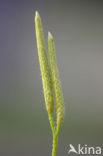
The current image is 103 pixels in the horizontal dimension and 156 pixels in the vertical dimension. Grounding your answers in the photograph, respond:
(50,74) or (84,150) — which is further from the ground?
(84,150)

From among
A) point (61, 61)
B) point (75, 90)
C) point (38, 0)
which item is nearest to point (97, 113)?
point (75, 90)

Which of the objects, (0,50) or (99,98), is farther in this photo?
(99,98)

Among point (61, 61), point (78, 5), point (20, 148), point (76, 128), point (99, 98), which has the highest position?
point (78, 5)

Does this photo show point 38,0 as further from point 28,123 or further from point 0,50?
point 28,123

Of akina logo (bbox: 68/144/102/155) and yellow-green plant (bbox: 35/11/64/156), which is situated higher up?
akina logo (bbox: 68/144/102/155)

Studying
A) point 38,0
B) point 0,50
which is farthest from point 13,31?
point 38,0

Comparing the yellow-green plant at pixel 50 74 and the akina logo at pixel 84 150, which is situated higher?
the akina logo at pixel 84 150

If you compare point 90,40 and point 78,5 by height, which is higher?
point 78,5

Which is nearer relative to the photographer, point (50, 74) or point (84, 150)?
point (50, 74)

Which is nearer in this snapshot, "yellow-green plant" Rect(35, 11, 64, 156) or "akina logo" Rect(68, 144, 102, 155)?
"yellow-green plant" Rect(35, 11, 64, 156)

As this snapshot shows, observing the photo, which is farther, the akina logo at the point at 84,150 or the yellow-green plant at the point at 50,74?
the akina logo at the point at 84,150
